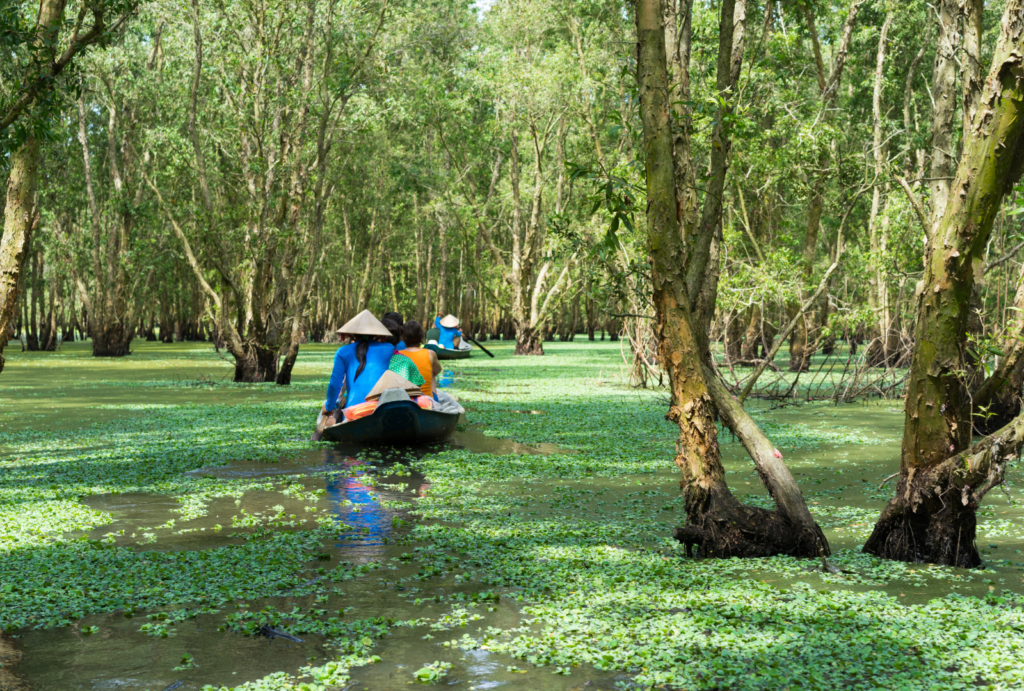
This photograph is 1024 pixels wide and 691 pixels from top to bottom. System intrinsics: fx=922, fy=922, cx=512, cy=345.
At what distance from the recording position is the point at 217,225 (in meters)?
17.3

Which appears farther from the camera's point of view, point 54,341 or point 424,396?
point 54,341

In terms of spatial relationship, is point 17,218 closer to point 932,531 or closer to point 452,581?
A: point 452,581

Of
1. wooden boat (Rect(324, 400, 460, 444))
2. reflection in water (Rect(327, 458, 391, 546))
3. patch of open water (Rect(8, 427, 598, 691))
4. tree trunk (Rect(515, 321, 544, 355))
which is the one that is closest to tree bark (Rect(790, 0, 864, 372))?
wooden boat (Rect(324, 400, 460, 444))

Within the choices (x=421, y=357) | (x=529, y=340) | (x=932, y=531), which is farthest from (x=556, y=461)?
(x=529, y=340)

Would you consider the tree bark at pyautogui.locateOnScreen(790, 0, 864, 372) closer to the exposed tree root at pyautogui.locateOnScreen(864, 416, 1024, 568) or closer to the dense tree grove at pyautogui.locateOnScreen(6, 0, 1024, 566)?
the dense tree grove at pyautogui.locateOnScreen(6, 0, 1024, 566)

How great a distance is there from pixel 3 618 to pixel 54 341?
33961mm

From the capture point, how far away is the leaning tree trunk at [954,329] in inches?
183

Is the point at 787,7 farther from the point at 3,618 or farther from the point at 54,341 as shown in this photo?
the point at 54,341

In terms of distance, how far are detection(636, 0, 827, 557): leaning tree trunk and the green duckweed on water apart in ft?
0.57

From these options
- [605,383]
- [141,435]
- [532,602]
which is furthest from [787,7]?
[605,383]

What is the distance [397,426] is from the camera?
9945 millimetres

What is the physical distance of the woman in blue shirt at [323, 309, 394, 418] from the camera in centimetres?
1020

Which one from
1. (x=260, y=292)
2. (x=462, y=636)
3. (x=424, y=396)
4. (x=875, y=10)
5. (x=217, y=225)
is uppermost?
(x=875, y=10)

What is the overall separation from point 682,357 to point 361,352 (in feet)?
18.8
